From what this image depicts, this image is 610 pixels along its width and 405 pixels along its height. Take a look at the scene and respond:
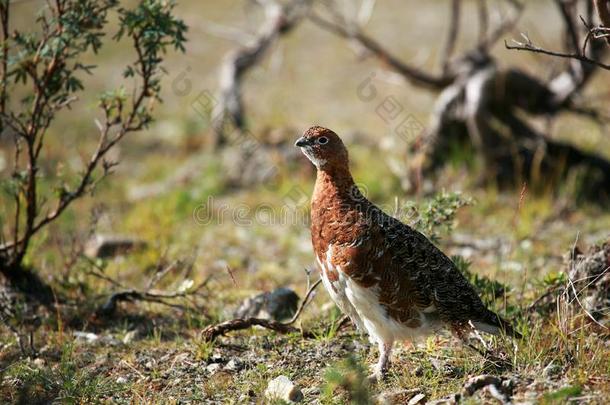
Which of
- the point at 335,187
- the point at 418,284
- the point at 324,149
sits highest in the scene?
the point at 324,149

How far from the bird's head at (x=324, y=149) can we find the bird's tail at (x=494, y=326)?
1.17 m

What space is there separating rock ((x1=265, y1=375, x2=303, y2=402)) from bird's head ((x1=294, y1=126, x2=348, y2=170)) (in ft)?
4.02

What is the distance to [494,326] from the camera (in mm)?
4094

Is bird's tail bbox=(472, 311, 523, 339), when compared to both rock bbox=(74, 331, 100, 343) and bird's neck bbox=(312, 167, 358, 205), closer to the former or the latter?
bird's neck bbox=(312, 167, 358, 205)

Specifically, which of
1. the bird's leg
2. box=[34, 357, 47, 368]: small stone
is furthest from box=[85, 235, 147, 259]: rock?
the bird's leg

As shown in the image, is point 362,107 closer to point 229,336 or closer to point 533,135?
point 533,135

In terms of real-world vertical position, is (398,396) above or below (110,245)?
below

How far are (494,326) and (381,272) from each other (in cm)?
74

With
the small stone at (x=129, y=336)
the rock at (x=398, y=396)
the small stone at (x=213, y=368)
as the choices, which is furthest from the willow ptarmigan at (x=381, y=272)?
the small stone at (x=129, y=336)

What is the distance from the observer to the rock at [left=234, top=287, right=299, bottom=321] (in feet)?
16.6

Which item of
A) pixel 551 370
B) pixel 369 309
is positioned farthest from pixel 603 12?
pixel 369 309

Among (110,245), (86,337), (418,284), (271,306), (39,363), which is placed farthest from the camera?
(110,245)

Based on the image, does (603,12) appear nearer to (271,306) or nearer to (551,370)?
(551,370)

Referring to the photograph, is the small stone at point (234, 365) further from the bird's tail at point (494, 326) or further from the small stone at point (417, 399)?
the bird's tail at point (494, 326)
